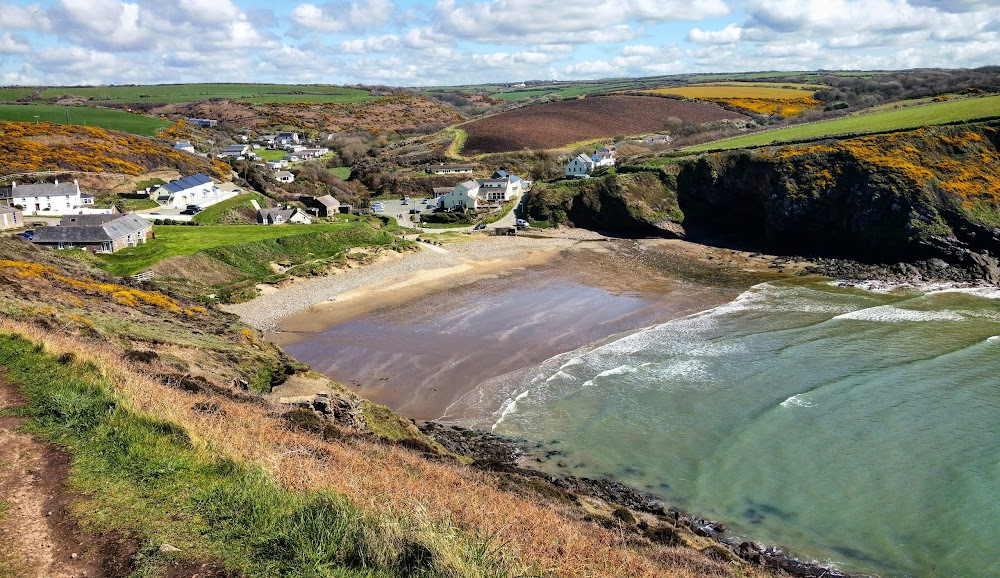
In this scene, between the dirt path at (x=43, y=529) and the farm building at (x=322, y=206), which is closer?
the dirt path at (x=43, y=529)

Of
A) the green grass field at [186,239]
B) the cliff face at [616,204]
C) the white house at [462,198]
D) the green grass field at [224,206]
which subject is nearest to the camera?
the green grass field at [186,239]

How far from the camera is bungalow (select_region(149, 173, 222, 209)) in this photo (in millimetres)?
62609

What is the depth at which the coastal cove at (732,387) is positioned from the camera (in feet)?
64.0

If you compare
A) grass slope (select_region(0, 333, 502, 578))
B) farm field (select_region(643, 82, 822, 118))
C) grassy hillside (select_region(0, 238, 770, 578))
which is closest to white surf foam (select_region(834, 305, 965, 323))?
grassy hillside (select_region(0, 238, 770, 578))

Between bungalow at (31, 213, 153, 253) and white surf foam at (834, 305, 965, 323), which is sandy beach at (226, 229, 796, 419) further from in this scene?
bungalow at (31, 213, 153, 253)

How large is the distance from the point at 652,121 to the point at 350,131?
65.2 m

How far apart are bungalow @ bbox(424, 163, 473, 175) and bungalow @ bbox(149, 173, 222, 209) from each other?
116ft

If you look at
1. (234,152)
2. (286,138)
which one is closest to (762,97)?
(286,138)

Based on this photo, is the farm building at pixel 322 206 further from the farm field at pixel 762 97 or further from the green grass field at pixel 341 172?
the farm field at pixel 762 97

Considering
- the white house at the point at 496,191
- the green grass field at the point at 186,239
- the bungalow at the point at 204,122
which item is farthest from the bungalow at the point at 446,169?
the bungalow at the point at 204,122

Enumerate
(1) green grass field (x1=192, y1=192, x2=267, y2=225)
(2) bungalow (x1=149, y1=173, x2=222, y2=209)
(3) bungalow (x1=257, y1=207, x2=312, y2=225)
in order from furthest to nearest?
(2) bungalow (x1=149, y1=173, x2=222, y2=209), (3) bungalow (x1=257, y1=207, x2=312, y2=225), (1) green grass field (x1=192, y1=192, x2=267, y2=225)

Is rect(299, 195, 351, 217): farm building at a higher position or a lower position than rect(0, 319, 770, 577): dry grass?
higher

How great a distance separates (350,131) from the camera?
140 m

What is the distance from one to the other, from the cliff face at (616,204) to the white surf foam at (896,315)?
25.5 metres
